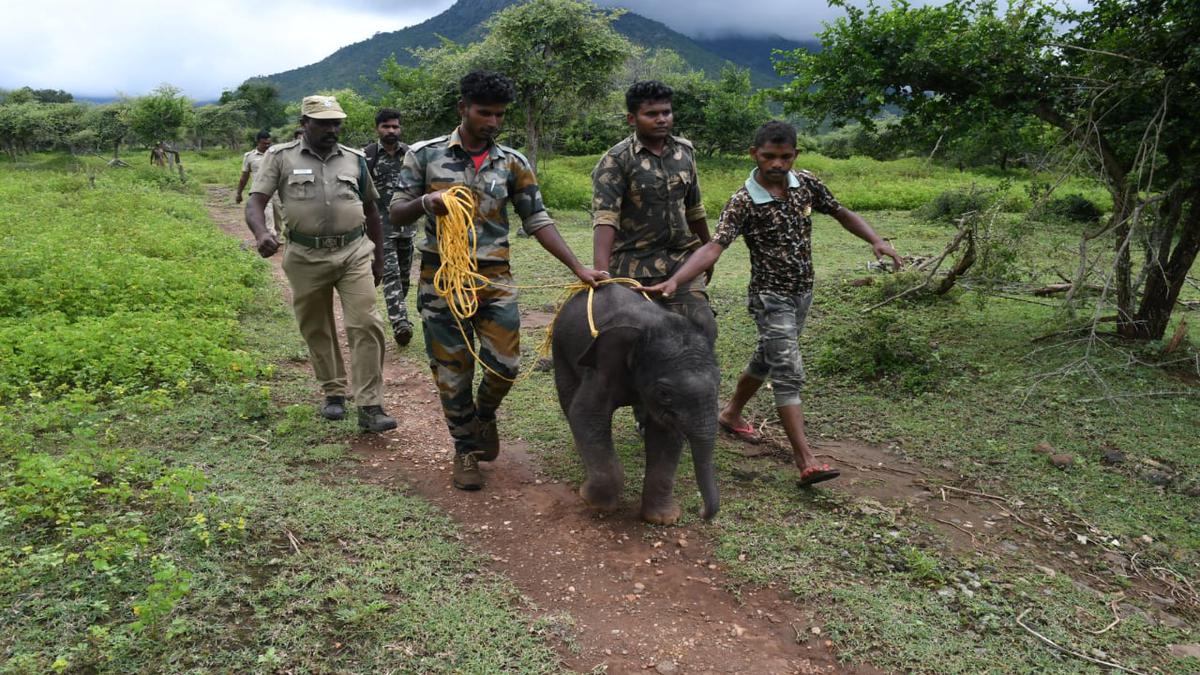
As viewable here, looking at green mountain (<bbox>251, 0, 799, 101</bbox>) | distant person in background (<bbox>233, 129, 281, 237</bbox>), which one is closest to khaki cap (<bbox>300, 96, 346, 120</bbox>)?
distant person in background (<bbox>233, 129, 281, 237</bbox>)

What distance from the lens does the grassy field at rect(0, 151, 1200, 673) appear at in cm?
304

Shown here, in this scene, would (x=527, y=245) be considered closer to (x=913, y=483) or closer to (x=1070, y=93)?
(x=1070, y=93)

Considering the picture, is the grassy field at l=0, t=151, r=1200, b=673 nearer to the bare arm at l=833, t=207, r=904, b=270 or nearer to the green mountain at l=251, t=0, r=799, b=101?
the bare arm at l=833, t=207, r=904, b=270

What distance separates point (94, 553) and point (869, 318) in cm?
662

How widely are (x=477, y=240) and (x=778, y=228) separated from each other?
1834 millimetres

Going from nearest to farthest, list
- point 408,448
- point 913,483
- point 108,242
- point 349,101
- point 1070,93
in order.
Result: 1. point 913,483
2. point 408,448
3. point 1070,93
4. point 108,242
5. point 349,101

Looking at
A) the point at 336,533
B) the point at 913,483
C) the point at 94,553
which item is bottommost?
the point at 913,483

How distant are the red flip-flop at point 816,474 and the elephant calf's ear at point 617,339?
144 cm

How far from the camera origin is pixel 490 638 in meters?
3.12

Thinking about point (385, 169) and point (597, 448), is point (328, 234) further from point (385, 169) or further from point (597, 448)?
point (385, 169)

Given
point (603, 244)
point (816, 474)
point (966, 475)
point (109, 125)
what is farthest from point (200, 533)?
point (109, 125)

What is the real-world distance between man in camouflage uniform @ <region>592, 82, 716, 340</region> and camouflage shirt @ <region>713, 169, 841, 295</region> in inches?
12.3

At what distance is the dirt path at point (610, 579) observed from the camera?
3.13 metres

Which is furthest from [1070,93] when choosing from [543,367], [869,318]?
[543,367]
